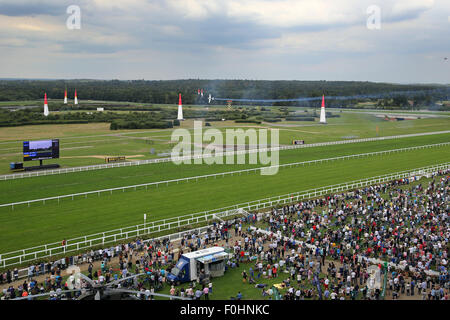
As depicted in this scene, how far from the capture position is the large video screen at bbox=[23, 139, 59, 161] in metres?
39.7

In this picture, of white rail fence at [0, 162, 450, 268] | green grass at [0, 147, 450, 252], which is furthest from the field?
white rail fence at [0, 162, 450, 268]

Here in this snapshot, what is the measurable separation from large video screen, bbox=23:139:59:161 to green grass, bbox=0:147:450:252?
1231 centimetres

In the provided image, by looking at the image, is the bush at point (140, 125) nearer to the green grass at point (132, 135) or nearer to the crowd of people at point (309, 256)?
the green grass at point (132, 135)

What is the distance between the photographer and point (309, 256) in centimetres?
1933

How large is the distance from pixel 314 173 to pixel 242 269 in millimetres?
23003

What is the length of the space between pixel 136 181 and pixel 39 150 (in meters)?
10.6

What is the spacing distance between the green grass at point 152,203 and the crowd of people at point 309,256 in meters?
4.31

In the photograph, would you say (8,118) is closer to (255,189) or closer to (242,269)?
(255,189)

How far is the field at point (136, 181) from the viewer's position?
2550 cm

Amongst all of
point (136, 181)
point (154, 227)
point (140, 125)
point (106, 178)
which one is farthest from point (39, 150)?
point (140, 125)

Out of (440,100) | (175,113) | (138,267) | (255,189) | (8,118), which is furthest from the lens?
(440,100)

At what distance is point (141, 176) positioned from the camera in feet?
126

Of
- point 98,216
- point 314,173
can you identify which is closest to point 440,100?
point 314,173

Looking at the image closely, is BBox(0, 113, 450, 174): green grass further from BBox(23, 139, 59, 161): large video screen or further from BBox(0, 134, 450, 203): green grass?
BBox(0, 134, 450, 203): green grass
